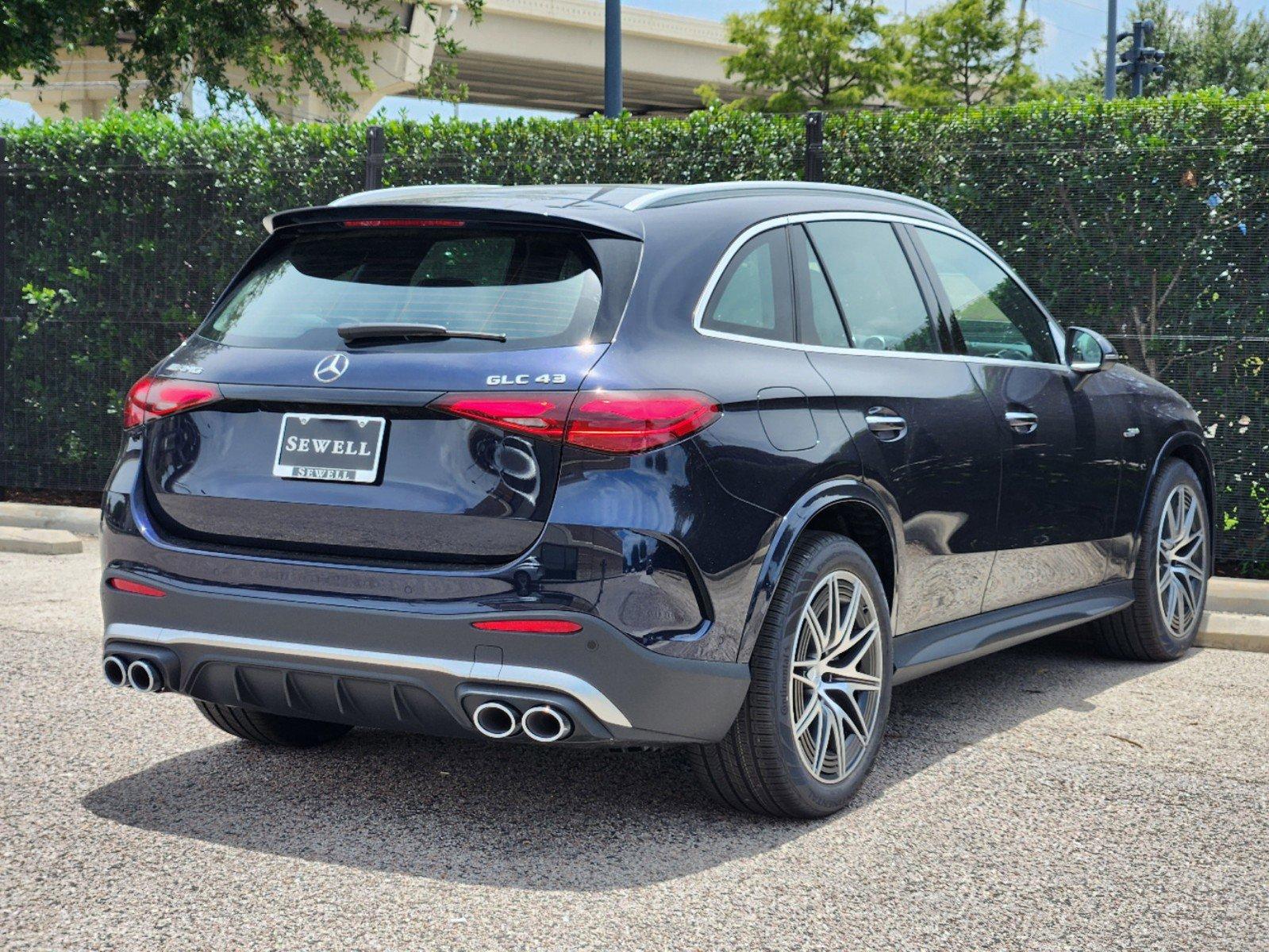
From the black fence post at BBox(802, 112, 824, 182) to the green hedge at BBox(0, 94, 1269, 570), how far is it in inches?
4.3

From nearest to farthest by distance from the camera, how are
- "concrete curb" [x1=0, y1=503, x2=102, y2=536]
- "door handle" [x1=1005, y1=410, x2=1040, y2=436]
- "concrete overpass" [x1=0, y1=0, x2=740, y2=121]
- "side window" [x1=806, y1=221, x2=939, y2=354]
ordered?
"side window" [x1=806, y1=221, x2=939, y2=354] < "door handle" [x1=1005, y1=410, x2=1040, y2=436] < "concrete curb" [x1=0, y1=503, x2=102, y2=536] < "concrete overpass" [x1=0, y1=0, x2=740, y2=121]

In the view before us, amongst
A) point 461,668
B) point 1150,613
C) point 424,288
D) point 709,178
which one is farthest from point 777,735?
point 709,178

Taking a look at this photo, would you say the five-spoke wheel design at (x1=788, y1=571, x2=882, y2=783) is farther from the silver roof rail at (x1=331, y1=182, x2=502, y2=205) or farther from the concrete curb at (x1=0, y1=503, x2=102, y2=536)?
the concrete curb at (x1=0, y1=503, x2=102, y2=536)

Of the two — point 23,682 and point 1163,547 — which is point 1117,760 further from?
point 23,682

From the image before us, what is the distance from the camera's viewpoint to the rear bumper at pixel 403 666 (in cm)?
382

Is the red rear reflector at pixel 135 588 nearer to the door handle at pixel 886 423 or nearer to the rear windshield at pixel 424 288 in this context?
the rear windshield at pixel 424 288

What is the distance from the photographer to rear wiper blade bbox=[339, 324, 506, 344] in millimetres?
4047

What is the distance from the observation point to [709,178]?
391 inches

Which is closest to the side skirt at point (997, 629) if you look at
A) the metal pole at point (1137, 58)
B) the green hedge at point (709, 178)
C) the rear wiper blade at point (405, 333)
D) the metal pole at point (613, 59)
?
the rear wiper blade at point (405, 333)

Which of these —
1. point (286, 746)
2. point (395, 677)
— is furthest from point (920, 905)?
point (286, 746)

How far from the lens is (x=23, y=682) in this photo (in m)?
6.00

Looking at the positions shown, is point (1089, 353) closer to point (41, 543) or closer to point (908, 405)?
point (908, 405)

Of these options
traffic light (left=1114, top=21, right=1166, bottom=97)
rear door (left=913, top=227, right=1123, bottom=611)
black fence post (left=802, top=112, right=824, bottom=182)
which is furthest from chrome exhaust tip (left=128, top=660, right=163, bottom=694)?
traffic light (left=1114, top=21, right=1166, bottom=97)

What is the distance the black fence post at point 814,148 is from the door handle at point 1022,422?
13.9ft
